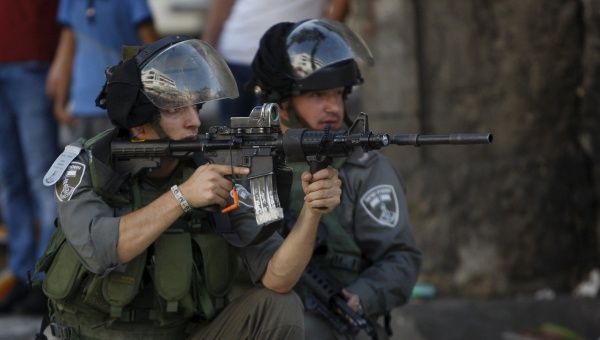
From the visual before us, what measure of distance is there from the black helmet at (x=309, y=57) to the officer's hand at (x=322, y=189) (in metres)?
0.87

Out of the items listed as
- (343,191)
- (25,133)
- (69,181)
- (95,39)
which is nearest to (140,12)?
(95,39)

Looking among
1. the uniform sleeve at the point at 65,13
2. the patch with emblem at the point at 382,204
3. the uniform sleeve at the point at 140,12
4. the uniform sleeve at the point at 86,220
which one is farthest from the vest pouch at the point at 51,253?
the uniform sleeve at the point at 65,13

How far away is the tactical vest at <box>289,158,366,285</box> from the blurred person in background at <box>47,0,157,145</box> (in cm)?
Result: 189

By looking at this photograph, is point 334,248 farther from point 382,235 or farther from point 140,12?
point 140,12

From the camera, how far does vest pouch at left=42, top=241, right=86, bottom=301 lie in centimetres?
382

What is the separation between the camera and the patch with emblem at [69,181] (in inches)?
149

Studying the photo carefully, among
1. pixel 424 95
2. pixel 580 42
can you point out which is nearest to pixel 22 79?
pixel 424 95

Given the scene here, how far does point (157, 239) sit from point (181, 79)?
526 mm

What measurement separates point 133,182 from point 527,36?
2861 mm

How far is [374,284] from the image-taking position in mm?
4215

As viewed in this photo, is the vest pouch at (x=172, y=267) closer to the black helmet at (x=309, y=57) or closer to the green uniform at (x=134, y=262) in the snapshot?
the green uniform at (x=134, y=262)

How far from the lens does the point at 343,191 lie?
14.3 ft

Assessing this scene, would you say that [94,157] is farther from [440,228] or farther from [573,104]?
[573,104]

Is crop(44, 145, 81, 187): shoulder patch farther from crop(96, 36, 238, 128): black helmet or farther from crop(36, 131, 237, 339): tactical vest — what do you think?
crop(96, 36, 238, 128): black helmet
